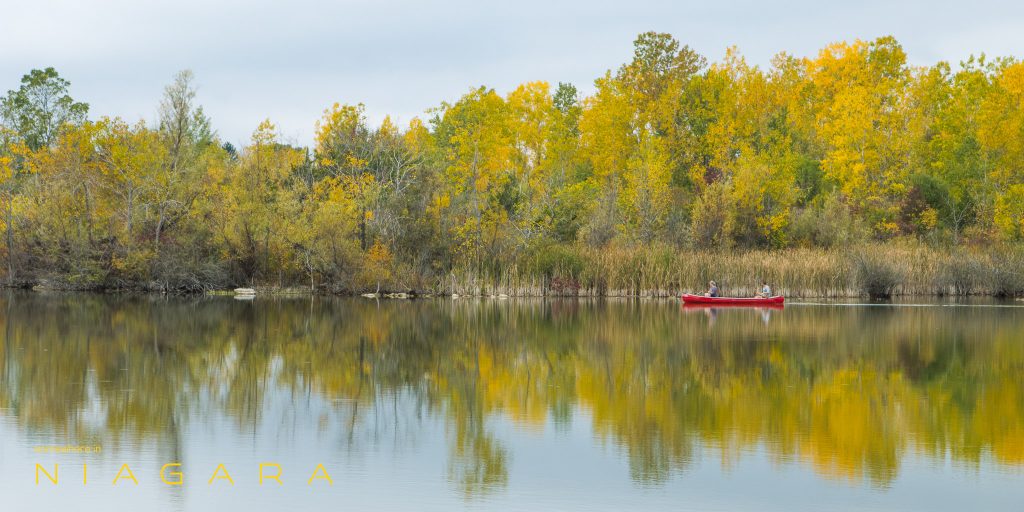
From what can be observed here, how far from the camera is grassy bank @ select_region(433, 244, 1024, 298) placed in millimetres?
40344

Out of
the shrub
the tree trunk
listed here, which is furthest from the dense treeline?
the shrub

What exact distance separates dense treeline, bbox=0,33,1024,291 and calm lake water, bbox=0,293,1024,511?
17.0 meters

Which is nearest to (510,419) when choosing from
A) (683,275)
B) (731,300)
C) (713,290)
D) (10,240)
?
(731,300)

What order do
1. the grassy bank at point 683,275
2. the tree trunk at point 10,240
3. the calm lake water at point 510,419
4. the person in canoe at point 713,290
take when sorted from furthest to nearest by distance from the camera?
the tree trunk at point 10,240, the grassy bank at point 683,275, the person in canoe at point 713,290, the calm lake water at point 510,419

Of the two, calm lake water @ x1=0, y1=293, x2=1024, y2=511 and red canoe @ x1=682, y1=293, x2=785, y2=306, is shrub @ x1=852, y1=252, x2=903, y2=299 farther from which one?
calm lake water @ x1=0, y1=293, x2=1024, y2=511

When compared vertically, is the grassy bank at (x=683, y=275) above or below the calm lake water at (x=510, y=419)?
above

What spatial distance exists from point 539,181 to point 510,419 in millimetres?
41492

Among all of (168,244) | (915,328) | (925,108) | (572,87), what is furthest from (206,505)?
(572,87)

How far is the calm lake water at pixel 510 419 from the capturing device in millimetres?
9414

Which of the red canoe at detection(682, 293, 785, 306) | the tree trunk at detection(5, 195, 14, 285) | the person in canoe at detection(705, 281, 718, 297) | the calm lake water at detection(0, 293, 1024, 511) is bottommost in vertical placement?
the calm lake water at detection(0, 293, 1024, 511)

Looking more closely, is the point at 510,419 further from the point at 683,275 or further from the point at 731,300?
the point at 683,275

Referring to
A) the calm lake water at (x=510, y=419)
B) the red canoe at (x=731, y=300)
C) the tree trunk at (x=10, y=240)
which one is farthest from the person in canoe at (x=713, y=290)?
the tree trunk at (x=10, y=240)

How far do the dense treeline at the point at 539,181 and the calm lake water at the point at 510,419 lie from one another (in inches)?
669

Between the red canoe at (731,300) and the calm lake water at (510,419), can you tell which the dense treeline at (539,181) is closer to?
the red canoe at (731,300)
